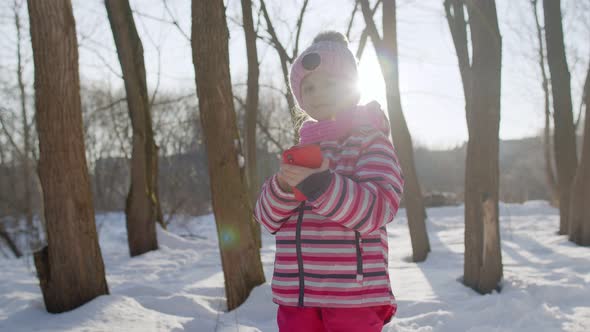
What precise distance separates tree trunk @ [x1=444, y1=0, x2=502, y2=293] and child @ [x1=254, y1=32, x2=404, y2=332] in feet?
11.3

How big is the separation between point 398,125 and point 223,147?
3.97 metres

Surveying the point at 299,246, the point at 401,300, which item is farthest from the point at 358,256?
the point at 401,300

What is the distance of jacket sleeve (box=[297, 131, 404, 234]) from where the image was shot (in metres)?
1.24

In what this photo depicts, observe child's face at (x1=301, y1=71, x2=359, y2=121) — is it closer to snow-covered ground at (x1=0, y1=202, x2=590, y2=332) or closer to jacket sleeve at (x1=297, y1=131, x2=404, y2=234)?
jacket sleeve at (x1=297, y1=131, x2=404, y2=234)

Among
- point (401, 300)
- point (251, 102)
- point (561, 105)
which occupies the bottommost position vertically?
point (401, 300)

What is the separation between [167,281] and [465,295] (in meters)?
3.85

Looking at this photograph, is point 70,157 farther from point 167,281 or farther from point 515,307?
point 515,307

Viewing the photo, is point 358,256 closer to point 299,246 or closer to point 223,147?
point 299,246

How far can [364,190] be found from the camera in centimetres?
128

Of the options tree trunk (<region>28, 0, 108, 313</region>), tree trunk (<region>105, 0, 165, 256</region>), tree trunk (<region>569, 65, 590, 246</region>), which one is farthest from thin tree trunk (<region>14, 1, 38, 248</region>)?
tree trunk (<region>569, 65, 590, 246</region>)

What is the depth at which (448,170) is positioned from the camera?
4434 centimetres

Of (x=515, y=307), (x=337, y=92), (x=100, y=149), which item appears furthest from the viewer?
(x=100, y=149)

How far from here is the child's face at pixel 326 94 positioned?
5.03 feet

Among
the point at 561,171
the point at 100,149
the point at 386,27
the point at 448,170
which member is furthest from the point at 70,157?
the point at 448,170
